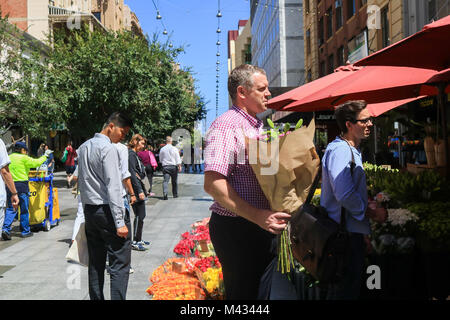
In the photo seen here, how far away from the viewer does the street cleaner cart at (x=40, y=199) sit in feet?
29.5

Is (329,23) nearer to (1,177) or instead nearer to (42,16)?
(42,16)

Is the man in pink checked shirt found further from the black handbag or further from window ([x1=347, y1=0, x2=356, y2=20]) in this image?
window ([x1=347, y1=0, x2=356, y2=20])

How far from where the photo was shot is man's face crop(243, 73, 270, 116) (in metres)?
2.48

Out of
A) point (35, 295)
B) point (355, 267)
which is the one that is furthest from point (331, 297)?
point (35, 295)

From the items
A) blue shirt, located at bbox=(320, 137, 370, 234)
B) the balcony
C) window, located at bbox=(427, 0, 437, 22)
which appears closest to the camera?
blue shirt, located at bbox=(320, 137, 370, 234)

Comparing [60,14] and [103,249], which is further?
[60,14]

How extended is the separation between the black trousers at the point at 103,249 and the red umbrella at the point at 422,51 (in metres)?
2.60

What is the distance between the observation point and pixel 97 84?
68.4 feet

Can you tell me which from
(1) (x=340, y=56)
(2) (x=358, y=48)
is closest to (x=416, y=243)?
(2) (x=358, y=48)

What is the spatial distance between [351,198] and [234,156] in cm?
121

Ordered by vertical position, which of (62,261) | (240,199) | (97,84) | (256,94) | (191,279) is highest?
(97,84)

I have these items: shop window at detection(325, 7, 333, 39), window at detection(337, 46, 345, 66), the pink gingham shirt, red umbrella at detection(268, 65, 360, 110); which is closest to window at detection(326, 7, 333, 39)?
shop window at detection(325, 7, 333, 39)

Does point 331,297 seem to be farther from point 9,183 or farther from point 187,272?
point 9,183

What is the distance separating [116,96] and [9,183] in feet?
52.6
